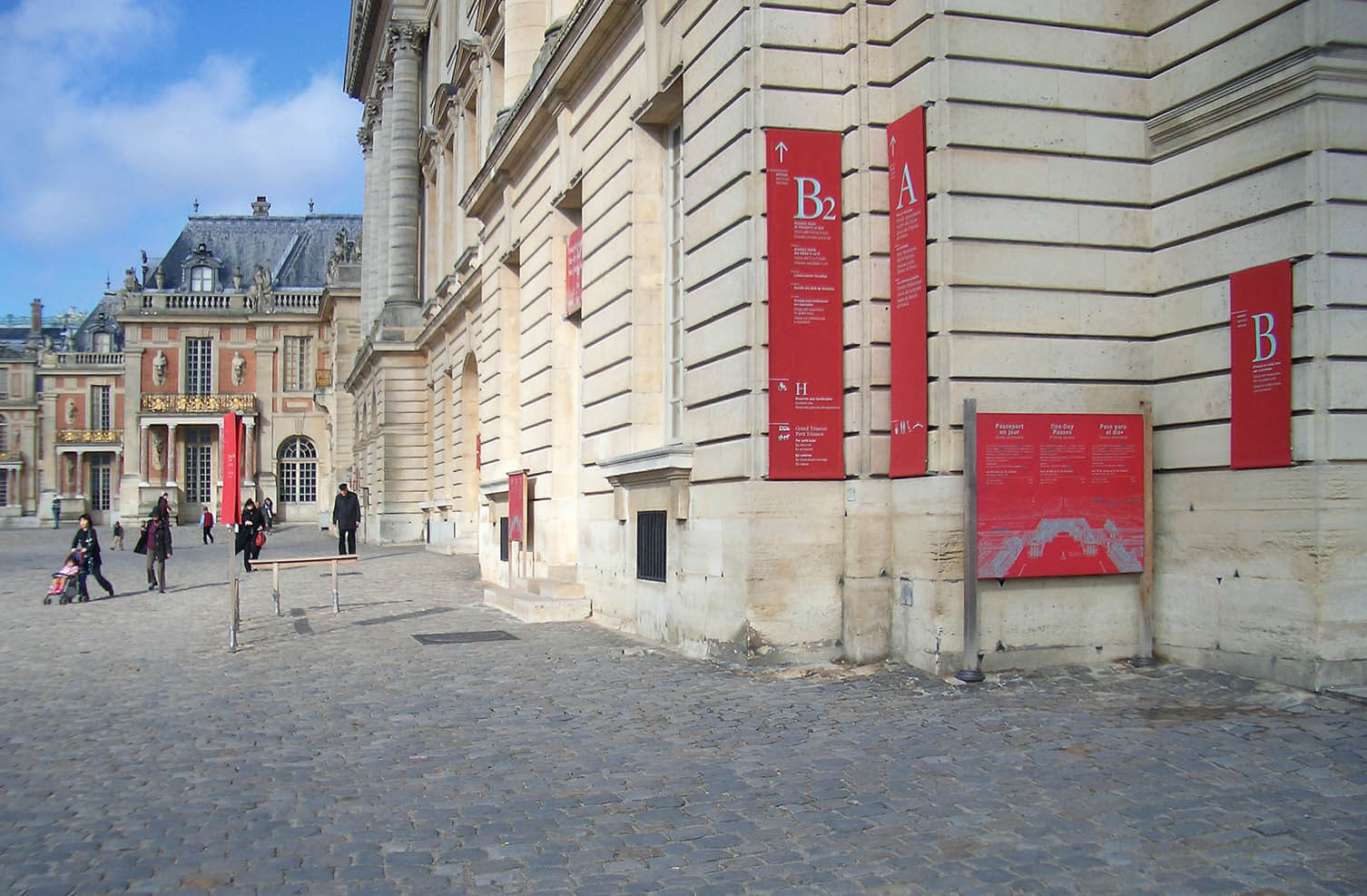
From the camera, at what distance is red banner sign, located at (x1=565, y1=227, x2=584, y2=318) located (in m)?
15.6

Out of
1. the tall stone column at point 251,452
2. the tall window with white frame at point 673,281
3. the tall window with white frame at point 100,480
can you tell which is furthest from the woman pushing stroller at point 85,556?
the tall window with white frame at point 100,480

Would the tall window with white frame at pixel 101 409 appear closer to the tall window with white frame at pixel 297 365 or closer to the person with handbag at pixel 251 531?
the tall window with white frame at pixel 297 365

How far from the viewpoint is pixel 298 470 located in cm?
7769

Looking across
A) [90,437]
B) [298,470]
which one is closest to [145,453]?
[298,470]

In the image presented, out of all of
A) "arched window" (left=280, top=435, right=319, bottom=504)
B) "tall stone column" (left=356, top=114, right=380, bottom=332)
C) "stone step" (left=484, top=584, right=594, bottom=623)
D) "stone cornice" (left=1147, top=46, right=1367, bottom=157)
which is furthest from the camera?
"arched window" (left=280, top=435, right=319, bottom=504)

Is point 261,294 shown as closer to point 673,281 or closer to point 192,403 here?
point 192,403

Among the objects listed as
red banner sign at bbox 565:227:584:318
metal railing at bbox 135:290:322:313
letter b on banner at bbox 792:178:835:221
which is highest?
metal railing at bbox 135:290:322:313

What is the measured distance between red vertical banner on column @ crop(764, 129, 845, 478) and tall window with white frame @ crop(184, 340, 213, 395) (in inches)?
2873

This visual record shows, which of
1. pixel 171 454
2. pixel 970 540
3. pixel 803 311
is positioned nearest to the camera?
pixel 970 540

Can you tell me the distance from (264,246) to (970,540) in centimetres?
8151

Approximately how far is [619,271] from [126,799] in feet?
28.2

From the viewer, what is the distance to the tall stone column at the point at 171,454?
75.8 m

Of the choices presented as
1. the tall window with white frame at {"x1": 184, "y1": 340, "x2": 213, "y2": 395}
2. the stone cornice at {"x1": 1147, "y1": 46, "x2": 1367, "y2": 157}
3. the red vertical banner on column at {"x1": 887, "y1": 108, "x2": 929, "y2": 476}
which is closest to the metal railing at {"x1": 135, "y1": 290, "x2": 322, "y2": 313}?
the tall window with white frame at {"x1": 184, "y1": 340, "x2": 213, "y2": 395}

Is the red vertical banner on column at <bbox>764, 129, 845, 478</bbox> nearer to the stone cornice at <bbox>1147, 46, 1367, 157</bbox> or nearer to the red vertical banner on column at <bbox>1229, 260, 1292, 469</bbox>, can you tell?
the stone cornice at <bbox>1147, 46, 1367, 157</bbox>
